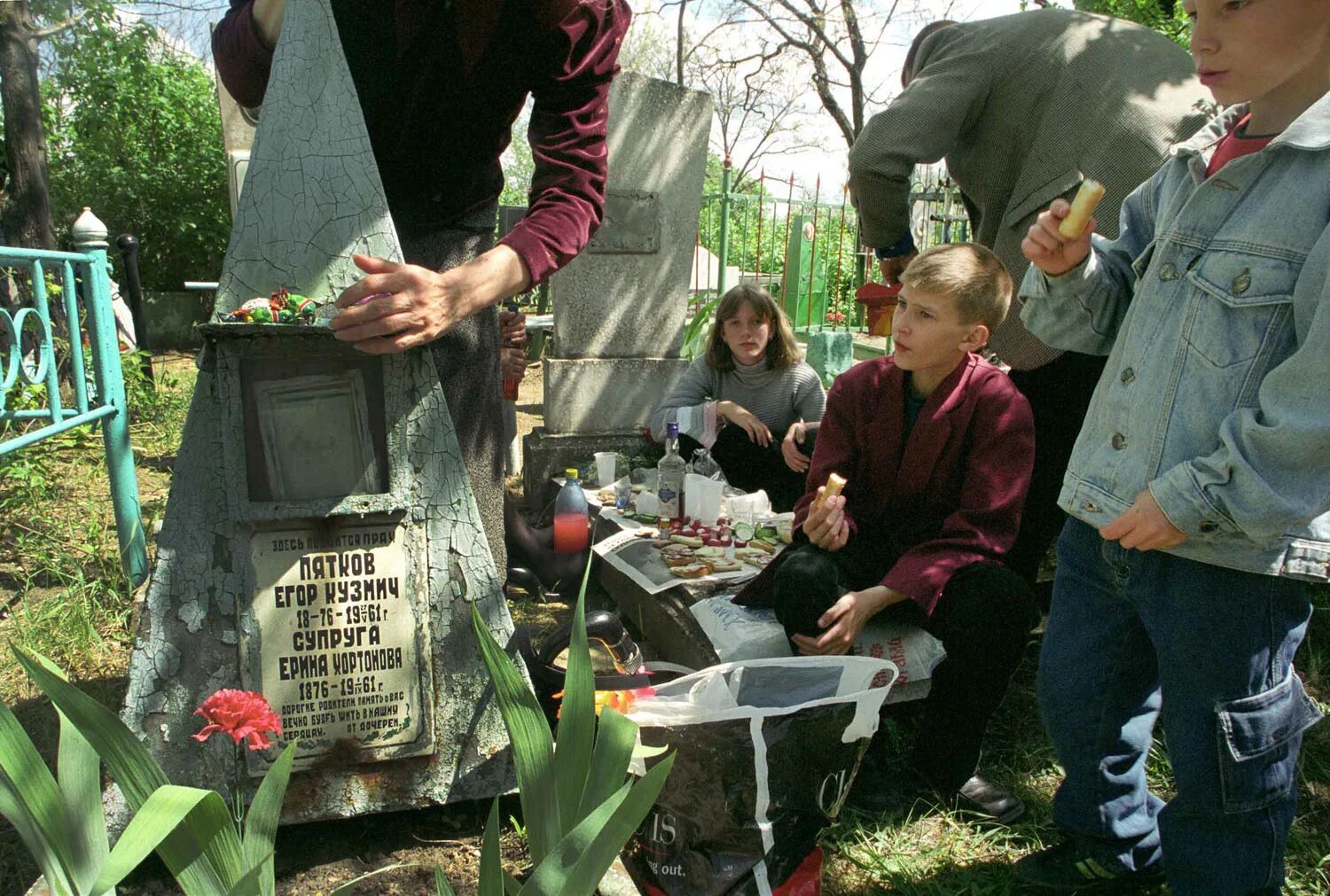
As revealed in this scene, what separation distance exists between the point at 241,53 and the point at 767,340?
2.69 m

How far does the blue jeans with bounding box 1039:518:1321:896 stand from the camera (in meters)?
1.48

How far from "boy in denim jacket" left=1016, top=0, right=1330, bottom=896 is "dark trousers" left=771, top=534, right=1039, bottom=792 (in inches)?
14.0

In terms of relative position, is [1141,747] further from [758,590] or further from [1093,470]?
[758,590]

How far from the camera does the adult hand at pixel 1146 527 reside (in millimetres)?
1388

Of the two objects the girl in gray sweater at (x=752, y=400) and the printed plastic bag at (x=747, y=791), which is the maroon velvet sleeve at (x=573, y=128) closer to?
the printed plastic bag at (x=747, y=791)

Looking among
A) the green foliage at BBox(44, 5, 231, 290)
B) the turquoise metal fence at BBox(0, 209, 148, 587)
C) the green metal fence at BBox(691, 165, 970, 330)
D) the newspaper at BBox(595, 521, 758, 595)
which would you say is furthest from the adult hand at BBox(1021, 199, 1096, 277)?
the green foliage at BBox(44, 5, 231, 290)

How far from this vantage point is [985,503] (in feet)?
7.55

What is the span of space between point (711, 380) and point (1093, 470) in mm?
2686

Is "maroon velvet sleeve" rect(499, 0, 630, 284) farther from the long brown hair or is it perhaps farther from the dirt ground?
the long brown hair

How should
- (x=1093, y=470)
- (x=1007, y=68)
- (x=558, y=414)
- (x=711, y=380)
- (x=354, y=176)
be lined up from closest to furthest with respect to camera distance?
(x=1093, y=470), (x=354, y=176), (x=1007, y=68), (x=711, y=380), (x=558, y=414)

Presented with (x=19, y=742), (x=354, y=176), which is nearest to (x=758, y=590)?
(x=354, y=176)

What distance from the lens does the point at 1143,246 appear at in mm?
1768

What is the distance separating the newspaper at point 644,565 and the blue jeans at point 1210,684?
4.82ft

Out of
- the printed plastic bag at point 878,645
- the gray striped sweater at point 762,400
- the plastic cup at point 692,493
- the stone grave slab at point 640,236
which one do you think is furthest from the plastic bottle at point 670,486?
the stone grave slab at point 640,236
